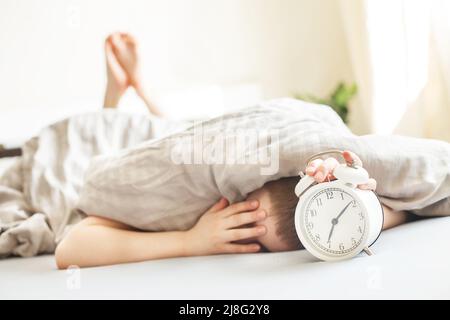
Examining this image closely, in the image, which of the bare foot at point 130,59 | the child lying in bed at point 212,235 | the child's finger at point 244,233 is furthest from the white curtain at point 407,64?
the child's finger at point 244,233

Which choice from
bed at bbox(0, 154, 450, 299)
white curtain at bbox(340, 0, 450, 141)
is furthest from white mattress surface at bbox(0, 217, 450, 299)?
white curtain at bbox(340, 0, 450, 141)

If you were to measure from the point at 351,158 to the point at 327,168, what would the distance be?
0.12ft

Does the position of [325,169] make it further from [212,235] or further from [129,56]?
[129,56]

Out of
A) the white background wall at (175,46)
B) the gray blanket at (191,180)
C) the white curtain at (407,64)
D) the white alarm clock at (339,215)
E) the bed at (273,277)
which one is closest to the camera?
the bed at (273,277)

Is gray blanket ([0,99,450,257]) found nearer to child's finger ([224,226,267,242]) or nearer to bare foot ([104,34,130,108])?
child's finger ([224,226,267,242])

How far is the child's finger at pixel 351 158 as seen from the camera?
80 cm

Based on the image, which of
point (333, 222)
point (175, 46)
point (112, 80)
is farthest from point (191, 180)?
point (175, 46)

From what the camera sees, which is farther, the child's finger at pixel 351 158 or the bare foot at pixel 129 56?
the bare foot at pixel 129 56

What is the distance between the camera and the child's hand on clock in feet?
2.62

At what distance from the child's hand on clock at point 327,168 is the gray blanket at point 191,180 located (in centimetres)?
6

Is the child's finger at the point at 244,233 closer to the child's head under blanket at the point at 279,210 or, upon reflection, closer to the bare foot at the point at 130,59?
the child's head under blanket at the point at 279,210

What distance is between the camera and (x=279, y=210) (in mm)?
909

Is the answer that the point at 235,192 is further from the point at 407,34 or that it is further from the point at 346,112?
the point at 346,112
